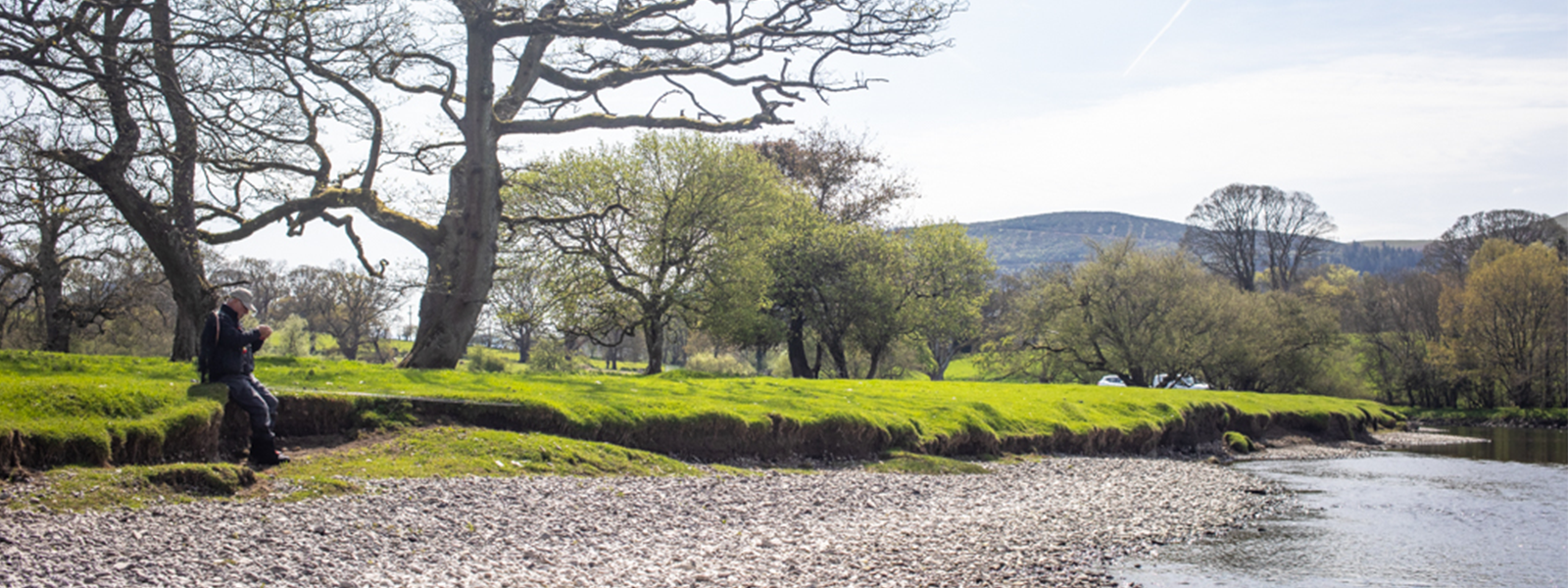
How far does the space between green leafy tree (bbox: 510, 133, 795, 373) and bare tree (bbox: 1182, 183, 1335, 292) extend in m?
64.0

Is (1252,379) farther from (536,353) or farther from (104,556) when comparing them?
(104,556)

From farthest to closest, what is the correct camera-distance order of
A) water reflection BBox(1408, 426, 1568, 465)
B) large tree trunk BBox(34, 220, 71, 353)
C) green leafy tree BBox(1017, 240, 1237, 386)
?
1. green leafy tree BBox(1017, 240, 1237, 386)
2. water reflection BBox(1408, 426, 1568, 465)
3. large tree trunk BBox(34, 220, 71, 353)

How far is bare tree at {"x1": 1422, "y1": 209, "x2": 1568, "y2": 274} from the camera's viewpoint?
75562 mm

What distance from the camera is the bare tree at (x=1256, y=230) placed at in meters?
86.4

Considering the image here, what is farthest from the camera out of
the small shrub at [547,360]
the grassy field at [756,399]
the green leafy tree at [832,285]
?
the small shrub at [547,360]

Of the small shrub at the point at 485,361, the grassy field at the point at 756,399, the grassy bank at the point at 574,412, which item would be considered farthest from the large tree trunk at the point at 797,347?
the small shrub at the point at 485,361

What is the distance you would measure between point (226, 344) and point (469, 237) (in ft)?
41.3

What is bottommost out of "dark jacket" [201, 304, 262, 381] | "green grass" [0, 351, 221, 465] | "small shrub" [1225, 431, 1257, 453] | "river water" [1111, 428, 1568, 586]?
"small shrub" [1225, 431, 1257, 453]

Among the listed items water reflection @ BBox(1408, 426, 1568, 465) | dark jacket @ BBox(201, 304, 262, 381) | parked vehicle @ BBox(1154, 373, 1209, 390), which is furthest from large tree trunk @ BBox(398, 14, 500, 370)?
parked vehicle @ BBox(1154, 373, 1209, 390)

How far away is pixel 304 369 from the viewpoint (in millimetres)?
19203

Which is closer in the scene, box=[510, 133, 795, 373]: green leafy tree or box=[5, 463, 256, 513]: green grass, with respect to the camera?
box=[5, 463, 256, 513]: green grass

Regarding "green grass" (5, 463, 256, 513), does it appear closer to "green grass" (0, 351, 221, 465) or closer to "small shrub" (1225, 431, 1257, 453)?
"green grass" (0, 351, 221, 465)

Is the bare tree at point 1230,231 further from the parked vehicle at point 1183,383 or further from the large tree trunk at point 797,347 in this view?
the large tree trunk at point 797,347

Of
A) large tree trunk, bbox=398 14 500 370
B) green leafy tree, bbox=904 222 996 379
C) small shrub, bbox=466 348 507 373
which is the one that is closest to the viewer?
large tree trunk, bbox=398 14 500 370
